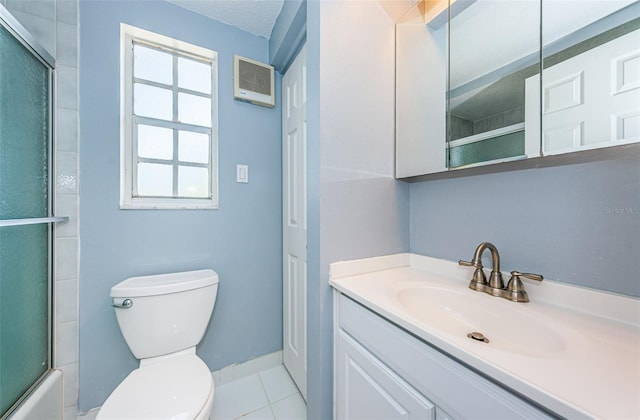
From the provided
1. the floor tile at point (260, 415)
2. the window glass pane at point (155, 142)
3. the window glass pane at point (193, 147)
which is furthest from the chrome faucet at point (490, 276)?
the window glass pane at point (155, 142)

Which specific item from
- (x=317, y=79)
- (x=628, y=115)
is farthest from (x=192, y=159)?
(x=628, y=115)

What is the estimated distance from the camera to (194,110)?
1327mm

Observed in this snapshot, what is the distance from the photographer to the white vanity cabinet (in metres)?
0.43

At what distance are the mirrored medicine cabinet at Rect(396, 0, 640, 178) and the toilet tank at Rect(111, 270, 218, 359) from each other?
1.12 meters

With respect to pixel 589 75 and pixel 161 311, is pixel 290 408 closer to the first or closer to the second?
pixel 161 311

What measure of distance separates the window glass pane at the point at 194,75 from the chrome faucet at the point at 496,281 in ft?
5.27

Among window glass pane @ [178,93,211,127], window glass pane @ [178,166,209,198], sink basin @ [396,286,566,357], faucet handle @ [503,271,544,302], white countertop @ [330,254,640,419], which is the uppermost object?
window glass pane @ [178,93,211,127]

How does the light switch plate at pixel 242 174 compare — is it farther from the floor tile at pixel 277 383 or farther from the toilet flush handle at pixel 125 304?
the floor tile at pixel 277 383

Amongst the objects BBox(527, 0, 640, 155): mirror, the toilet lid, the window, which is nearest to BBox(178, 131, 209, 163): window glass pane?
the window

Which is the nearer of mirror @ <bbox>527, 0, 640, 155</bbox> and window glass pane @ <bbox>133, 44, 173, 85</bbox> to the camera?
mirror @ <bbox>527, 0, 640, 155</bbox>

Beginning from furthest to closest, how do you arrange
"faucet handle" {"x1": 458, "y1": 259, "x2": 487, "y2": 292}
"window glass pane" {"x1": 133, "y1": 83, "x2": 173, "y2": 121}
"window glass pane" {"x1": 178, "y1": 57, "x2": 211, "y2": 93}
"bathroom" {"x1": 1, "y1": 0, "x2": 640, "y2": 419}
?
1. "window glass pane" {"x1": 178, "y1": 57, "x2": 211, "y2": 93}
2. "window glass pane" {"x1": 133, "y1": 83, "x2": 173, "y2": 121}
3. "faucet handle" {"x1": 458, "y1": 259, "x2": 487, "y2": 292}
4. "bathroom" {"x1": 1, "y1": 0, "x2": 640, "y2": 419}

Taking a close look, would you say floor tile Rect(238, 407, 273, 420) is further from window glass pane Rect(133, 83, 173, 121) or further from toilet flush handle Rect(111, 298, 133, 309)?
window glass pane Rect(133, 83, 173, 121)

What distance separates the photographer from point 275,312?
1.51m

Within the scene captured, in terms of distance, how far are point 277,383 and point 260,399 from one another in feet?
0.43
